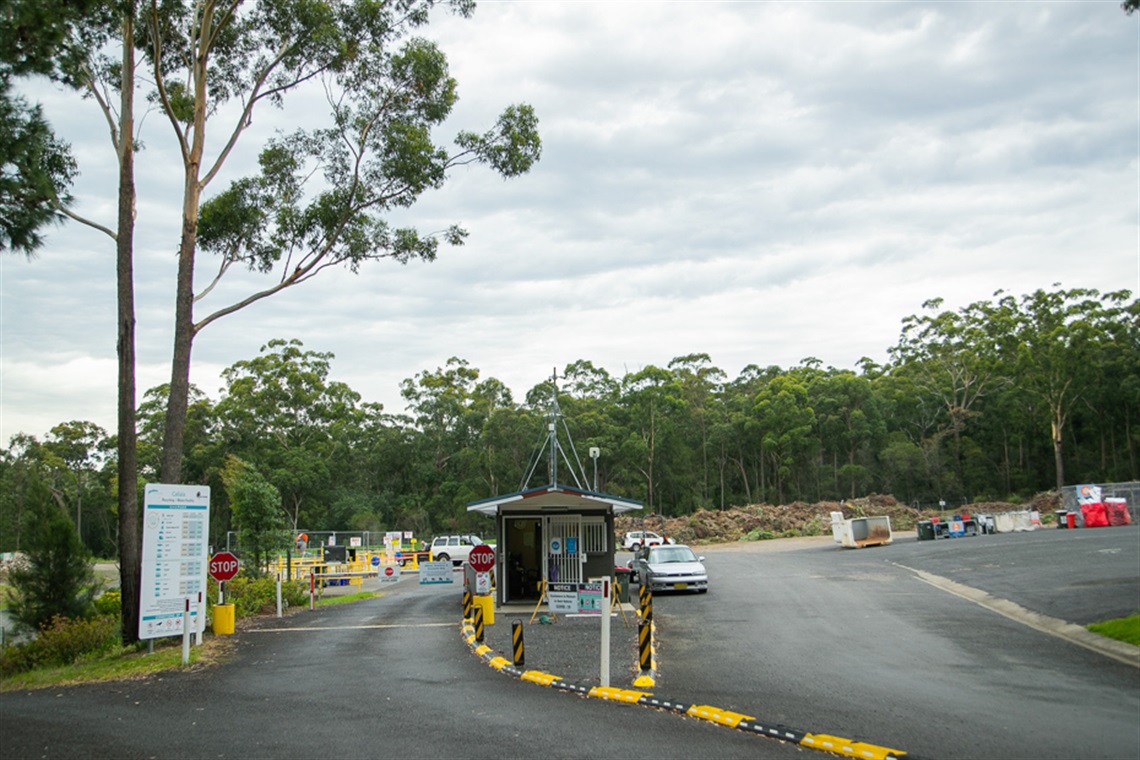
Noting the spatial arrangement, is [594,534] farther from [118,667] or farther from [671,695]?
[671,695]

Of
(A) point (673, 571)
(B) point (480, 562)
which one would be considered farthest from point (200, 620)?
(A) point (673, 571)

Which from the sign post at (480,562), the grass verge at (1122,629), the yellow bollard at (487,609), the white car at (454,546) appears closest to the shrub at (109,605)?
the sign post at (480,562)

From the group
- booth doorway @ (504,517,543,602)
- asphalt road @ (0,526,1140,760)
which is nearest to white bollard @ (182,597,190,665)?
asphalt road @ (0,526,1140,760)

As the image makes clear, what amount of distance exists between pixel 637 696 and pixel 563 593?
5484 mm

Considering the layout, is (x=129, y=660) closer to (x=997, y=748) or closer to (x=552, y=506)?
(x=552, y=506)

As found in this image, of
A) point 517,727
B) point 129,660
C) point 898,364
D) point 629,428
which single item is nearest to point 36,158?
point 129,660

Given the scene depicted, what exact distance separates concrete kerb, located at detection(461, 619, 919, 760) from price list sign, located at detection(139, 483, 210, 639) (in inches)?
218

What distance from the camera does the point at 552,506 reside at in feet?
70.8

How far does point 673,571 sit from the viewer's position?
24.5 meters

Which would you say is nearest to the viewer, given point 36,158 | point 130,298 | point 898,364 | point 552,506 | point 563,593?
point 36,158

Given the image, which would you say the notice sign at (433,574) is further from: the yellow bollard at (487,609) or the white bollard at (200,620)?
the white bollard at (200,620)

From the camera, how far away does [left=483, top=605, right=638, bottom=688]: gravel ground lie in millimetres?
11828

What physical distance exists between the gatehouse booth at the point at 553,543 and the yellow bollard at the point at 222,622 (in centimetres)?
627

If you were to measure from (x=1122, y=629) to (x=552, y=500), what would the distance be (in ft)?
37.8
